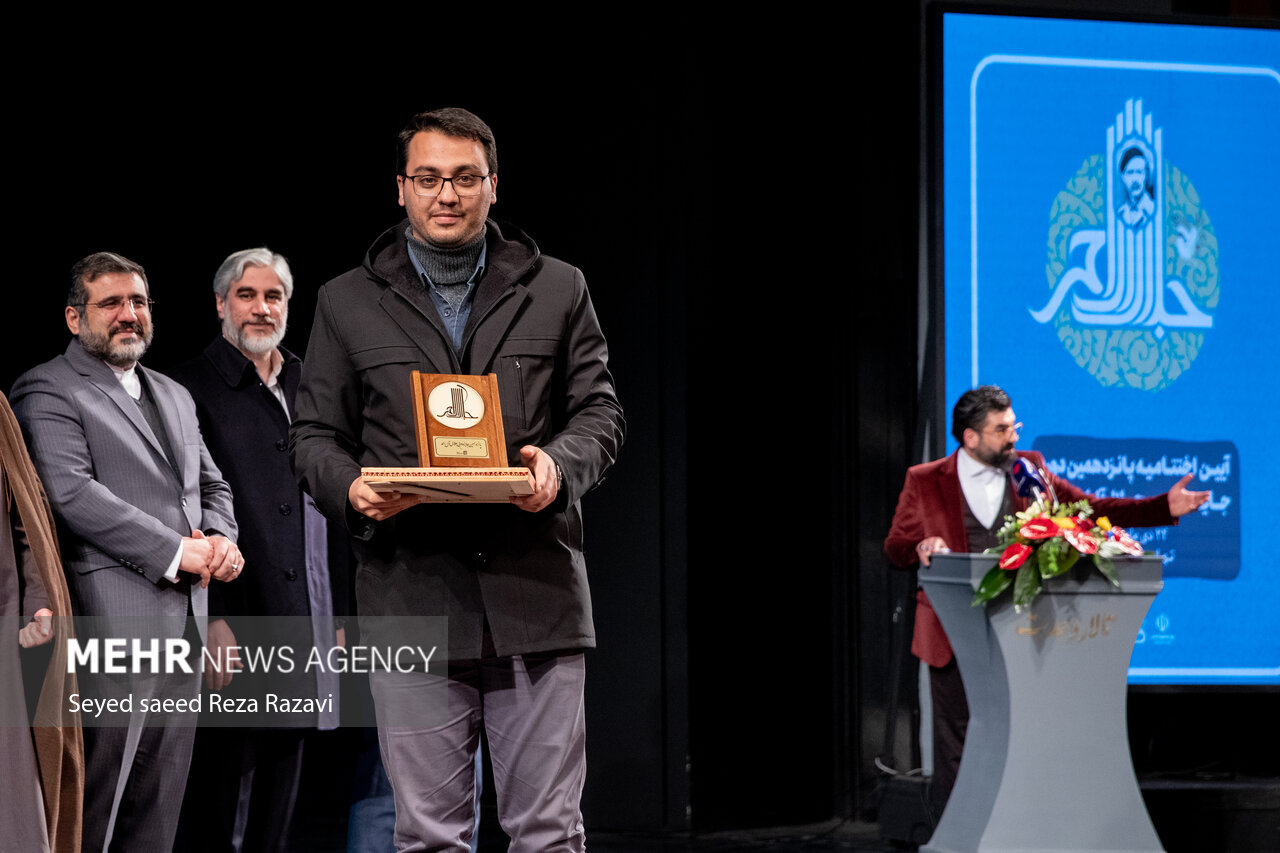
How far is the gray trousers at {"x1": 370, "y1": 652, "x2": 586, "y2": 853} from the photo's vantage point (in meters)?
1.88

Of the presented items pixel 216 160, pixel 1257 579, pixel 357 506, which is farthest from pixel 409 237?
pixel 1257 579

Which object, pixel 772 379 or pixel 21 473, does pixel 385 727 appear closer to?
pixel 21 473

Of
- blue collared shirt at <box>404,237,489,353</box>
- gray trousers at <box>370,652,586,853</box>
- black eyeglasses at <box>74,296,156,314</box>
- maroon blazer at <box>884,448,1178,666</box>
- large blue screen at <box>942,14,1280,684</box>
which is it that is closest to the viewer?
gray trousers at <box>370,652,586,853</box>

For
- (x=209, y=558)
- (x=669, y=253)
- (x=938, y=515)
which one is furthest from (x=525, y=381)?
(x=669, y=253)

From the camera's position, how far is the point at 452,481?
171cm

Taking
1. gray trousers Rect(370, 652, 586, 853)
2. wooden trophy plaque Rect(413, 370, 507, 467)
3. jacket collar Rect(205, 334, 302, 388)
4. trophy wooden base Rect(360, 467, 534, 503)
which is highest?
jacket collar Rect(205, 334, 302, 388)

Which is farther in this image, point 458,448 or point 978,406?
point 978,406

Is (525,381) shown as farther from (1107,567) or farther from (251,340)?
(1107,567)

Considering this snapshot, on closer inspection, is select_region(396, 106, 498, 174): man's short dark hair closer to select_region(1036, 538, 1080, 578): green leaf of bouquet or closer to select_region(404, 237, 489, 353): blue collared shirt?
select_region(404, 237, 489, 353): blue collared shirt

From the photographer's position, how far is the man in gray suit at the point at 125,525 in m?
2.97

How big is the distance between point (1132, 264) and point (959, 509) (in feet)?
3.70

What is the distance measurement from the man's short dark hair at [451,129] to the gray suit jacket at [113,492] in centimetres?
136

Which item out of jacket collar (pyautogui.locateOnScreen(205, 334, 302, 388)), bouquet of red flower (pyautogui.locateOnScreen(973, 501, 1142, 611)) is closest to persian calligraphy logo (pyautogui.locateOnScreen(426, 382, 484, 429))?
jacket collar (pyautogui.locateOnScreen(205, 334, 302, 388))

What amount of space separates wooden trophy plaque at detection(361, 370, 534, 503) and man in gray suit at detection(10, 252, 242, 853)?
1410 mm
